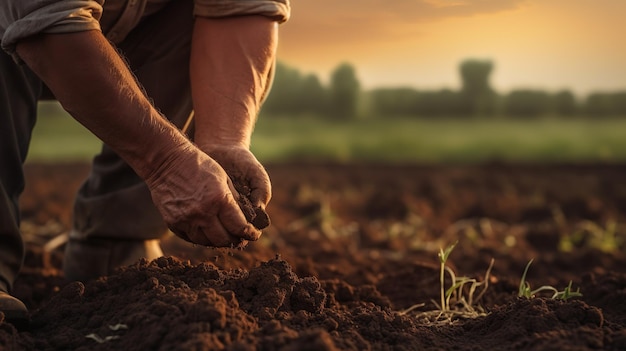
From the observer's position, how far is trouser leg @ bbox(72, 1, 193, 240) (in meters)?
2.86

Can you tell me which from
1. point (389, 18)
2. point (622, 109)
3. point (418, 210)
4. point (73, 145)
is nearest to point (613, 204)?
point (418, 210)

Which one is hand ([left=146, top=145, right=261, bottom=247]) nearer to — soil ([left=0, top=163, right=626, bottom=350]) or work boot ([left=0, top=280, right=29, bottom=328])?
soil ([left=0, top=163, right=626, bottom=350])

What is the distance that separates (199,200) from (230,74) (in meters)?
0.59

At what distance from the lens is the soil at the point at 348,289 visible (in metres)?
1.90

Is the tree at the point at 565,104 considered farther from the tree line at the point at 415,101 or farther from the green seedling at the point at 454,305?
the green seedling at the point at 454,305

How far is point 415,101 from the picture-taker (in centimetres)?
1112

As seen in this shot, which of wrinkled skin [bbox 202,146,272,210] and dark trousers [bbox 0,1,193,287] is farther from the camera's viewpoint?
dark trousers [bbox 0,1,193,287]

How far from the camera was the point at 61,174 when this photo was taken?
30.8 ft

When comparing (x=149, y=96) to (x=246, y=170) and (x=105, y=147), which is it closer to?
(x=105, y=147)

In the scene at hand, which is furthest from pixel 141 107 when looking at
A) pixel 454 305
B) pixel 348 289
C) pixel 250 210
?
pixel 454 305

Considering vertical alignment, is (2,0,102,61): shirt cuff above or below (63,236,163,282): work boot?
above

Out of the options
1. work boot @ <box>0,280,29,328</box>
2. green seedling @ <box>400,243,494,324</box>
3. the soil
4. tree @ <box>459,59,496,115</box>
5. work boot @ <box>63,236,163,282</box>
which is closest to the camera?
the soil

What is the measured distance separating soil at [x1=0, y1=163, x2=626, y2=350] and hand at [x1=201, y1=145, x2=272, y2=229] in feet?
0.57

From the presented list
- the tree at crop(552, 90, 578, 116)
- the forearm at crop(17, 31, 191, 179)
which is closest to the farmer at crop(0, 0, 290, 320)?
the forearm at crop(17, 31, 191, 179)
